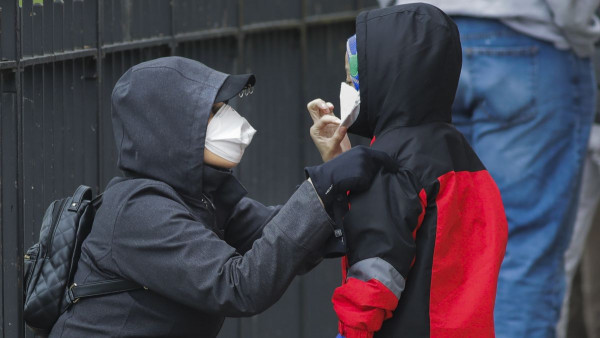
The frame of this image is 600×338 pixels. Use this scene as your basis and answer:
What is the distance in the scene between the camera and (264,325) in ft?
17.2

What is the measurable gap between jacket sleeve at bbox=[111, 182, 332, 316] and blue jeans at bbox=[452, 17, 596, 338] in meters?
1.62

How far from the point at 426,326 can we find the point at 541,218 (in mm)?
1607

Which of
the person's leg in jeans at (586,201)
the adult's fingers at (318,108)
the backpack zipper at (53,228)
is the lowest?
the person's leg in jeans at (586,201)

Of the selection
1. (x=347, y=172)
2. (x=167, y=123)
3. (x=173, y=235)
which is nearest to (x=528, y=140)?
(x=347, y=172)

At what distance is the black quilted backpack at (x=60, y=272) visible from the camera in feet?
9.94

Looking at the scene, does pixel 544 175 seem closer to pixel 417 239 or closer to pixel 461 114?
pixel 461 114

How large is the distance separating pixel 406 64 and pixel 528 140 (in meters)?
1.44

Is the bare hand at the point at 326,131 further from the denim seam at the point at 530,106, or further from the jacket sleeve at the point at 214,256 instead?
the denim seam at the point at 530,106

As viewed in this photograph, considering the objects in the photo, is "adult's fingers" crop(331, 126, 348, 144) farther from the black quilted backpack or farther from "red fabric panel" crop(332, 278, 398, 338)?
the black quilted backpack

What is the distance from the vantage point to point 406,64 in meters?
3.04

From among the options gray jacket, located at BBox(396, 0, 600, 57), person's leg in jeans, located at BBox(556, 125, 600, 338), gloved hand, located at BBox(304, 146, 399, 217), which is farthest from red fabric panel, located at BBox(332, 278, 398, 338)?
person's leg in jeans, located at BBox(556, 125, 600, 338)

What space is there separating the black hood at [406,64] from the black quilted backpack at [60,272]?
85 centimetres

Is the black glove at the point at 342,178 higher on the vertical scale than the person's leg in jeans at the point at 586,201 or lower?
higher

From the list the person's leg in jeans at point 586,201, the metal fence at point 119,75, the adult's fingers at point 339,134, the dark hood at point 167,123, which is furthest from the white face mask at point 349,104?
the person's leg in jeans at point 586,201
